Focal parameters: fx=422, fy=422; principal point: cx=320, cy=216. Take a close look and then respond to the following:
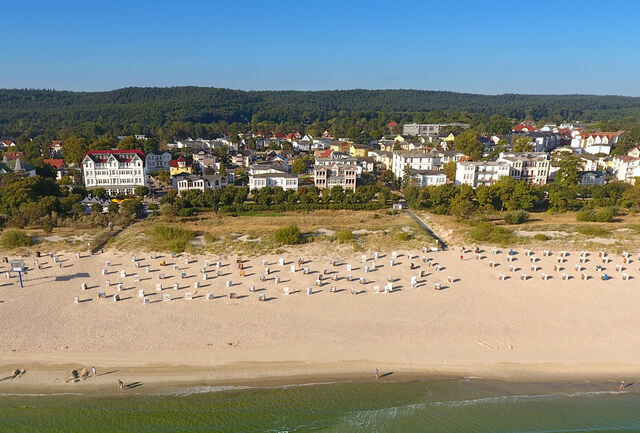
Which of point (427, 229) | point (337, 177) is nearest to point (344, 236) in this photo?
point (427, 229)

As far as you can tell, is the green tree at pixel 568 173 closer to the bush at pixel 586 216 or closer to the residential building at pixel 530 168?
the residential building at pixel 530 168

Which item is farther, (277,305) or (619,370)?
(277,305)

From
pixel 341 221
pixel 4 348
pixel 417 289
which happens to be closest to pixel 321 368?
pixel 417 289

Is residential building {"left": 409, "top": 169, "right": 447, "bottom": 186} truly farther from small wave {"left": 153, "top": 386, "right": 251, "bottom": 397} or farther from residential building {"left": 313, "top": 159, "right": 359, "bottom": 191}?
small wave {"left": 153, "top": 386, "right": 251, "bottom": 397}

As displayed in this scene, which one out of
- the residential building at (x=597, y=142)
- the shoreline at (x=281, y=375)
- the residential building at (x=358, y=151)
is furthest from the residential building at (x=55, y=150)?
the residential building at (x=597, y=142)

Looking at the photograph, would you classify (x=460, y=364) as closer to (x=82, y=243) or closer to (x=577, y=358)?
(x=577, y=358)

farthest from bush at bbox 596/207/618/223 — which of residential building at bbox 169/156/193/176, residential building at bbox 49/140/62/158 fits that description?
residential building at bbox 49/140/62/158
